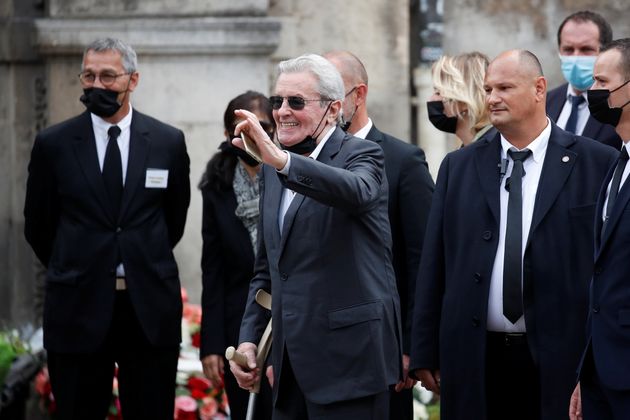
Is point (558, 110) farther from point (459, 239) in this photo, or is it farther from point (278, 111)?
point (278, 111)

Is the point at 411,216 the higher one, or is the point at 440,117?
the point at 440,117

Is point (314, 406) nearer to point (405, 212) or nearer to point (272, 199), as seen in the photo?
point (272, 199)

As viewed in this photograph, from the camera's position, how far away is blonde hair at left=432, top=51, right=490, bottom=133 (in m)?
6.50

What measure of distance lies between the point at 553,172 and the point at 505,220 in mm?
265

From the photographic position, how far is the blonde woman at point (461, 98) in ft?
21.3

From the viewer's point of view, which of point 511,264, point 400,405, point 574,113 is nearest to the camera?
point 511,264

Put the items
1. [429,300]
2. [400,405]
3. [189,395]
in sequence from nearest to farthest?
[429,300], [400,405], [189,395]

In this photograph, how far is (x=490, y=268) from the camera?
18.5ft

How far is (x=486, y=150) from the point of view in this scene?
230 inches

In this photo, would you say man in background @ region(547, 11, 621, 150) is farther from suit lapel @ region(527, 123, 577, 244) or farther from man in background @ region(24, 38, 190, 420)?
man in background @ region(24, 38, 190, 420)

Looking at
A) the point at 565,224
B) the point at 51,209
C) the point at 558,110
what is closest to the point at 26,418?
the point at 51,209

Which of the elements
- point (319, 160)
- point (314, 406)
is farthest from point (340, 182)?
point (314, 406)

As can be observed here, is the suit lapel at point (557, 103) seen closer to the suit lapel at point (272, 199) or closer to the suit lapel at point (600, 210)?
the suit lapel at point (600, 210)

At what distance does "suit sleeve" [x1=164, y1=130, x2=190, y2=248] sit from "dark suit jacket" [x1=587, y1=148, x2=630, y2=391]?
254 cm
